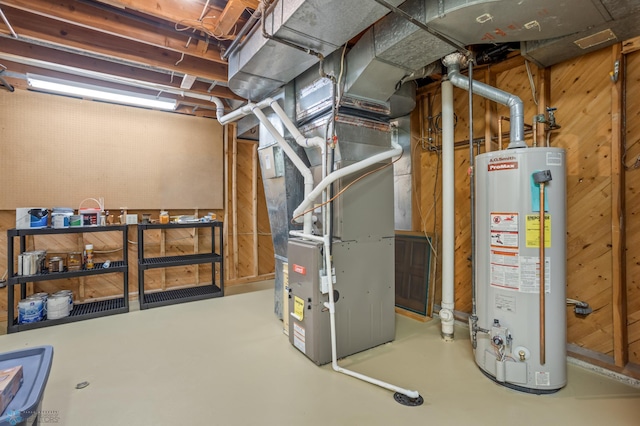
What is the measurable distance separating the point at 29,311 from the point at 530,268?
4707 mm

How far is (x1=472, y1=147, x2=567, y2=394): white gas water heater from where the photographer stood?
2.02m

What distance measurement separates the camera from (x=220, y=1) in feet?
7.78

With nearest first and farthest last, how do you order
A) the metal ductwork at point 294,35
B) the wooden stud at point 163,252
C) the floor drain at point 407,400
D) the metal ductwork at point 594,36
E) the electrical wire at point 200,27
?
the metal ductwork at point 594,36, the metal ductwork at point 294,35, the floor drain at point 407,400, the electrical wire at point 200,27, the wooden stud at point 163,252

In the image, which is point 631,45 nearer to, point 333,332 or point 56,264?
point 333,332

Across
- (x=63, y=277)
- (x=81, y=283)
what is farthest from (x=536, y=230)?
(x=81, y=283)

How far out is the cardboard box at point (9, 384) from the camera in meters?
0.85

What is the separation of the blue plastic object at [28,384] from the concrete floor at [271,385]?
97 centimetres

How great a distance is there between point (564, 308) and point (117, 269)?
4.41 metres

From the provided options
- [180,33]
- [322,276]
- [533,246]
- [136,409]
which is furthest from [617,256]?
[180,33]

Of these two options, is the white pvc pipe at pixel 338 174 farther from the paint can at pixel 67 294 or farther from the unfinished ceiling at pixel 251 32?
the paint can at pixel 67 294

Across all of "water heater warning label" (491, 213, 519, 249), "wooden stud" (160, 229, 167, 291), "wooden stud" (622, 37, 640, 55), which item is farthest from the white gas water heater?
"wooden stud" (160, 229, 167, 291)

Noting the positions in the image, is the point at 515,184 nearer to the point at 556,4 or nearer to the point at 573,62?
the point at 556,4

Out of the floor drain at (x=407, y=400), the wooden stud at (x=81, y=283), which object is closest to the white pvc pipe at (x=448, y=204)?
the floor drain at (x=407, y=400)

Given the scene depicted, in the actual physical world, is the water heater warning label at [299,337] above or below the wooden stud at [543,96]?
below
